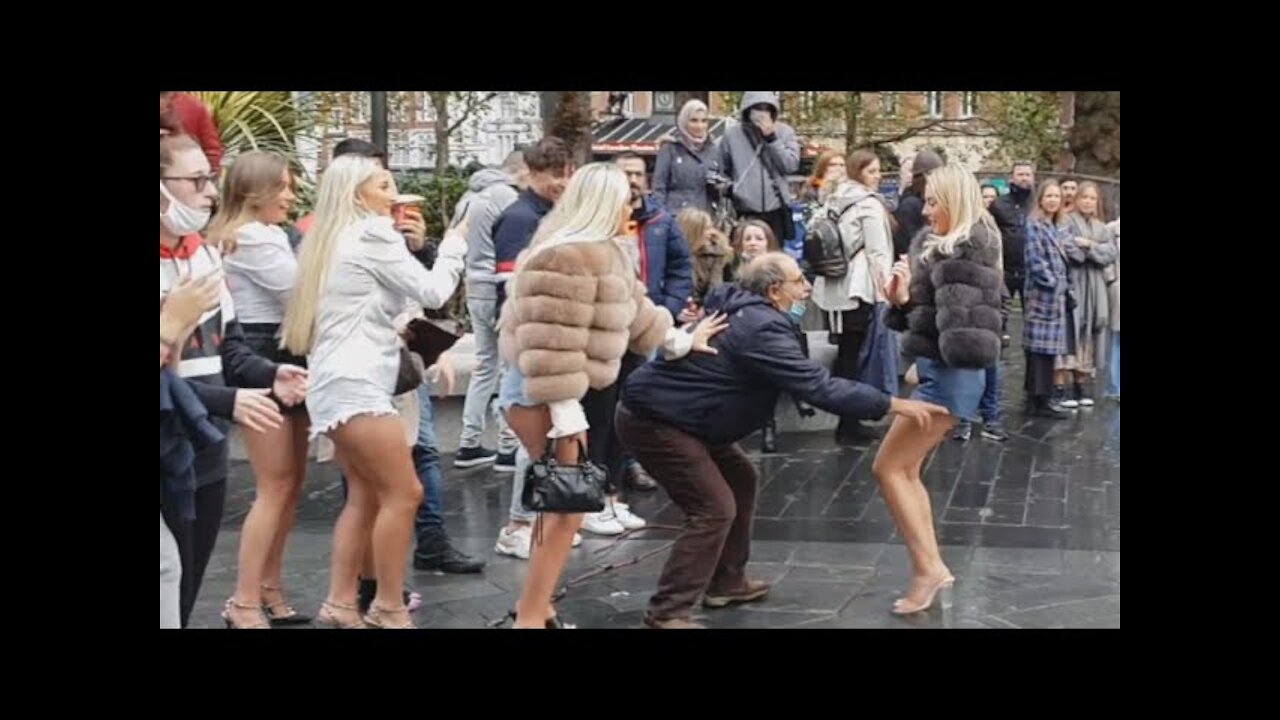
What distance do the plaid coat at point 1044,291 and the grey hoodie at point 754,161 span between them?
2.01m

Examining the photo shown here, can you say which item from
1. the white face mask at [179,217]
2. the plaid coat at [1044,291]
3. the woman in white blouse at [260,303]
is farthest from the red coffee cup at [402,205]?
the plaid coat at [1044,291]

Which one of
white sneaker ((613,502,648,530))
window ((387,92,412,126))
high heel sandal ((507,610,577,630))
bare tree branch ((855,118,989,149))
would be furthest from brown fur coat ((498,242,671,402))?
bare tree branch ((855,118,989,149))

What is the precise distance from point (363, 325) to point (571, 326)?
0.76 m

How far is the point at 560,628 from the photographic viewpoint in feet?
18.4

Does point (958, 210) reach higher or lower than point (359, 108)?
lower

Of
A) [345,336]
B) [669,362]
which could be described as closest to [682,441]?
[669,362]

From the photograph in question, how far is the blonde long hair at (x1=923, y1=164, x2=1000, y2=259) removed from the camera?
6.04 metres

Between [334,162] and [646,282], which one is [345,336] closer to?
[334,162]

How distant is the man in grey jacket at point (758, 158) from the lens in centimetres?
993

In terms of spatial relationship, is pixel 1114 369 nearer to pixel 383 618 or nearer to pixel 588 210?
pixel 588 210

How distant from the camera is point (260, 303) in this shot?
574cm

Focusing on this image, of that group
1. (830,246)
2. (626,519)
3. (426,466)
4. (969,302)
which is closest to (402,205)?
(426,466)

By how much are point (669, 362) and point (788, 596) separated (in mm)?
1296
